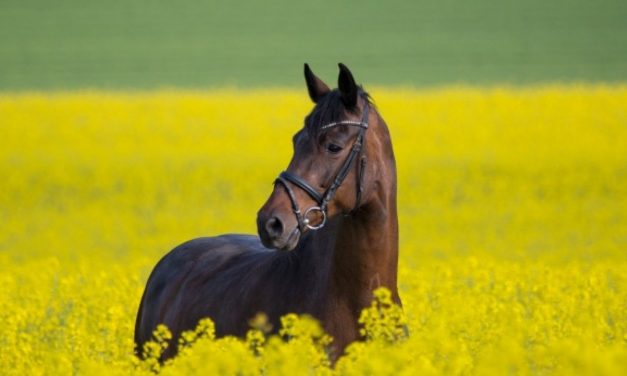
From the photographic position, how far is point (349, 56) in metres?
48.4

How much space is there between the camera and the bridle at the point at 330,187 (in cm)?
650

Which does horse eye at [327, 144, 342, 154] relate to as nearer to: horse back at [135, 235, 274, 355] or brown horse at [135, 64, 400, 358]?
brown horse at [135, 64, 400, 358]

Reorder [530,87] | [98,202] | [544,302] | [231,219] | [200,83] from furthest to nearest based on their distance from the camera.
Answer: [200,83] < [530,87] < [98,202] < [231,219] < [544,302]

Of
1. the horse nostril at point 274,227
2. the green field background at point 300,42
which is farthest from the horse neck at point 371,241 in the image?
the green field background at point 300,42

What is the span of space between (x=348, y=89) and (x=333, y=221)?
65 cm

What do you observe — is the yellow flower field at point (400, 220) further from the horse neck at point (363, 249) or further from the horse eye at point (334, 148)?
the horse eye at point (334, 148)

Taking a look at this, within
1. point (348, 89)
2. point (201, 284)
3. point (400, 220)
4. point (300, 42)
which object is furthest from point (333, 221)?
point (300, 42)

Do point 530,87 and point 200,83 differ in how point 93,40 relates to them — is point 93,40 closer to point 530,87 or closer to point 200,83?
point 200,83

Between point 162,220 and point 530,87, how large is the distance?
22254 mm

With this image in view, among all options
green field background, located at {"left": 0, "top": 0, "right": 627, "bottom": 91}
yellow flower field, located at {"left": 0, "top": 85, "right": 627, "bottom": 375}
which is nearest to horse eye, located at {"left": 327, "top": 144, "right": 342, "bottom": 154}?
yellow flower field, located at {"left": 0, "top": 85, "right": 627, "bottom": 375}

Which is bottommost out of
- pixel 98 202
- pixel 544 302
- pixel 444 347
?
pixel 98 202

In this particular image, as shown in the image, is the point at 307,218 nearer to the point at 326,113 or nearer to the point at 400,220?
the point at 326,113

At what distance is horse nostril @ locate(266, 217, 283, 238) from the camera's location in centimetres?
632

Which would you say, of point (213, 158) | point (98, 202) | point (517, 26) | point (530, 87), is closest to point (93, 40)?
point (517, 26)
